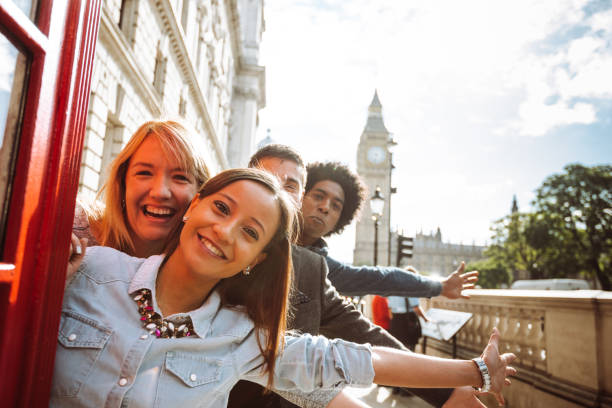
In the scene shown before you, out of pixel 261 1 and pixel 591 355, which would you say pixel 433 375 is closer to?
pixel 591 355

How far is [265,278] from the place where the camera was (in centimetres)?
177

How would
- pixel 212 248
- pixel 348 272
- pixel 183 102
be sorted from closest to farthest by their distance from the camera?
pixel 212 248 → pixel 348 272 → pixel 183 102

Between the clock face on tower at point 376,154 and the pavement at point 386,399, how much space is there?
277ft

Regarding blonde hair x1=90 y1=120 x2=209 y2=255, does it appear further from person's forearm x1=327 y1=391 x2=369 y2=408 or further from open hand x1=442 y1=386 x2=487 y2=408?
open hand x1=442 y1=386 x2=487 y2=408

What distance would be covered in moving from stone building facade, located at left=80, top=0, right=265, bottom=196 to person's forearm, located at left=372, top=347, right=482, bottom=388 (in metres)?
1.30

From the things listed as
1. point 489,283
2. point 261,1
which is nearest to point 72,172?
point 261,1

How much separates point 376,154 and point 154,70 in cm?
8041

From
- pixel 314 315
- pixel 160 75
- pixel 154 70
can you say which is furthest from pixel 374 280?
pixel 160 75

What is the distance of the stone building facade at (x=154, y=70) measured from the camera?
8.39m

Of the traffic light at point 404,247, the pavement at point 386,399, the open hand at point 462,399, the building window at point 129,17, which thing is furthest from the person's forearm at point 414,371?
the traffic light at point 404,247

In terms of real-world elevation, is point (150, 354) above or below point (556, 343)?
above

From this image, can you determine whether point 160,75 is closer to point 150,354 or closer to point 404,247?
point 404,247

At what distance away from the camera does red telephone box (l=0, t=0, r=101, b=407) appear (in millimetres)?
973

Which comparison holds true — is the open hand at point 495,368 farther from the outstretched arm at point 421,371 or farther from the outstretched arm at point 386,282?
the outstretched arm at point 386,282
